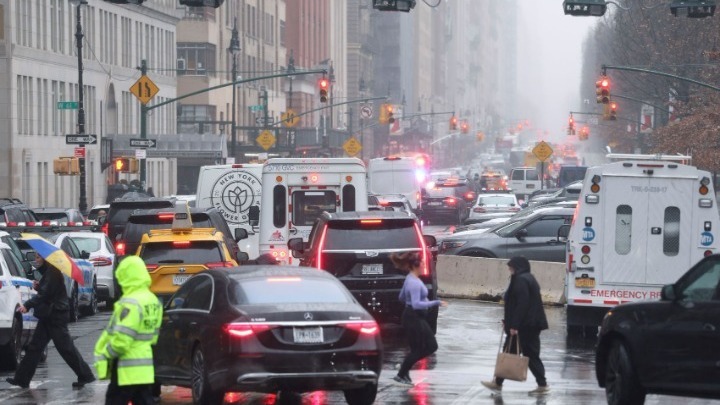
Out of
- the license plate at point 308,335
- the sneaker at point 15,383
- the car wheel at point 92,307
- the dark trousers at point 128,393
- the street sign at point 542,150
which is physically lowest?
the car wheel at point 92,307

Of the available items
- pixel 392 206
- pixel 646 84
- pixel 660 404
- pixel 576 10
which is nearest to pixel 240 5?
pixel 646 84

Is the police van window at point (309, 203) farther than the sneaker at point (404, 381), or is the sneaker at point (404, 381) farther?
the police van window at point (309, 203)

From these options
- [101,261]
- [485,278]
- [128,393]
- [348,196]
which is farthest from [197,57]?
[128,393]

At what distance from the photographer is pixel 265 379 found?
1452 cm

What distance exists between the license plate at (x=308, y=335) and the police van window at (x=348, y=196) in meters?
14.7

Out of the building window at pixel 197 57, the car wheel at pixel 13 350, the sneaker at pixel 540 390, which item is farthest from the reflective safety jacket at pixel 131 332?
the building window at pixel 197 57

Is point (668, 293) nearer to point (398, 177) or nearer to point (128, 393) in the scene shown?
point (128, 393)

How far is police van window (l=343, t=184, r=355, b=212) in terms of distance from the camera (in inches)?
1161

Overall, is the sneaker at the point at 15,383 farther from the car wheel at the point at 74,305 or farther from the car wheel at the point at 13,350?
the car wheel at the point at 74,305

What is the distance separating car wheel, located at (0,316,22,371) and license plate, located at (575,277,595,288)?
8072mm

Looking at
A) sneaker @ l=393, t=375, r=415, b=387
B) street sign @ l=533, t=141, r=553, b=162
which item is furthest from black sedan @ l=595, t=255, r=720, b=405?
street sign @ l=533, t=141, r=553, b=162

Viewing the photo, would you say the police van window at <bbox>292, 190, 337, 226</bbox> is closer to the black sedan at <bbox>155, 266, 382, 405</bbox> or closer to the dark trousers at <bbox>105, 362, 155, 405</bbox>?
the black sedan at <bbox>155, 266, 382, 405</bbox>

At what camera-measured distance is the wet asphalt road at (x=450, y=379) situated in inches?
656

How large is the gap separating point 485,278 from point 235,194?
817 centimetres
